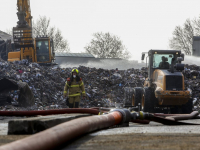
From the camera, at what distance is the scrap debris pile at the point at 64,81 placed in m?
21.6

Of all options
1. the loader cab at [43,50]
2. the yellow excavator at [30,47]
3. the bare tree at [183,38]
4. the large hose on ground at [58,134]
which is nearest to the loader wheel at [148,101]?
the large hose on ground at [58,134]

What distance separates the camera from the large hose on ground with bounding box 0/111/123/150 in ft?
10.7

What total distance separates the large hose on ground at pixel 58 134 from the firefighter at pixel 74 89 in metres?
7.58

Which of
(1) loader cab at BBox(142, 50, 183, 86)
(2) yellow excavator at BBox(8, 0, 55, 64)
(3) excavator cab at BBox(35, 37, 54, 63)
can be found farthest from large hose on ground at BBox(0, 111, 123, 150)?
(3) excavator cab at BBox(35, 37, 54, 63)

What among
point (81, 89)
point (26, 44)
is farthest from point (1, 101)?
point (26, 44)

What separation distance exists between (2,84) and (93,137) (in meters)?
14.6

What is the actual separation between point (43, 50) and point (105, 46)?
36345 mm

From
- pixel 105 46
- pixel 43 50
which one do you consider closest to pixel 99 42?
pixel 105 46

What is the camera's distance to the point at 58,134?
13.0 ft

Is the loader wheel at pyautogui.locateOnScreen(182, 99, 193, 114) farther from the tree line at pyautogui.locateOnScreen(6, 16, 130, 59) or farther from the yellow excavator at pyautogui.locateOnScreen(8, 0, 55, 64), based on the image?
the tree line at pyautogui.locateOnScreen(6, 16, 130, 59)

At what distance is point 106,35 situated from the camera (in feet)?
215

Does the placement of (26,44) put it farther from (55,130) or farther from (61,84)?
(55,130)

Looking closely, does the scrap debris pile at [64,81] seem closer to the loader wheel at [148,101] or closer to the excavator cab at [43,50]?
the excavator cab at [43,50]

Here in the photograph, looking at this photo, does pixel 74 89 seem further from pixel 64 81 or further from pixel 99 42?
pixel 99 42
